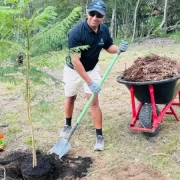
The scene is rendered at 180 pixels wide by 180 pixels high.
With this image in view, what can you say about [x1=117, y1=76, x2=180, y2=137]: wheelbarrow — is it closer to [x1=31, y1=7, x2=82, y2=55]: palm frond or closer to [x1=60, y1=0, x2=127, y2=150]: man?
[x1=60, y1=0, x2=127, y2=150]: man

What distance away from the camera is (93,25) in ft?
11.7

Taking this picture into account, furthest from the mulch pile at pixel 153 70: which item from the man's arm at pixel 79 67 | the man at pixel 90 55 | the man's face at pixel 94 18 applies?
the man's face at pixel 94 18

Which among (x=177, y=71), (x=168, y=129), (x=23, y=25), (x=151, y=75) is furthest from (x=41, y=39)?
(x=168, y=129)

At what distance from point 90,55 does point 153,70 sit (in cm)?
77

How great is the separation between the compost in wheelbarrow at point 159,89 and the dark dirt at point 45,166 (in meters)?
0.98

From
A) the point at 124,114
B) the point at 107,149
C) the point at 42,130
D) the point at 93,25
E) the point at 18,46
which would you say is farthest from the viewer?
the point at 124,114

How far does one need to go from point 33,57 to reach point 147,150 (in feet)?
5.60

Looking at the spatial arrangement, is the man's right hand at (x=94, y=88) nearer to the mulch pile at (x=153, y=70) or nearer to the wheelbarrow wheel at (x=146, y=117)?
the mulch pile at (x=153, y=70)

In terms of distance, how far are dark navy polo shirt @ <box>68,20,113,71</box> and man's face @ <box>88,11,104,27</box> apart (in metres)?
0.08

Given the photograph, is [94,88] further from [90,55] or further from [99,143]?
[99,143]

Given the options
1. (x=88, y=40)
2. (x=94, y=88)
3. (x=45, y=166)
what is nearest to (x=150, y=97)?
(x=94, y=88)

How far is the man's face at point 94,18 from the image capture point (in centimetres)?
348

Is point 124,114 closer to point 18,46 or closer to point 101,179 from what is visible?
point 101,179

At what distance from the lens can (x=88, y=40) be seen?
3605 mm
